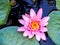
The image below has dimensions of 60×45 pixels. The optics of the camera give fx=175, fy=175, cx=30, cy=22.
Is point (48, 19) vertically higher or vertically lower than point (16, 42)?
higher

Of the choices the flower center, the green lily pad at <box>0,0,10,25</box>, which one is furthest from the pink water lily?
the green lily pad at <box>0,0,10,25</box>

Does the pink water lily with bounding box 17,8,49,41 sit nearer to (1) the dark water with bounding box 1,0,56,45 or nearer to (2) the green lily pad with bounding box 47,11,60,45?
(2) the green lily pad with bounding box 47,11,60,45

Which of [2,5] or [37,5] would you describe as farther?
[37,5]

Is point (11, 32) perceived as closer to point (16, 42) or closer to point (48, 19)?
point (16, 42)

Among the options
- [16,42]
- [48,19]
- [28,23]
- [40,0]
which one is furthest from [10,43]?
[40,0]

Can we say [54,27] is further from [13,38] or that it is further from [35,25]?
[13,38]
